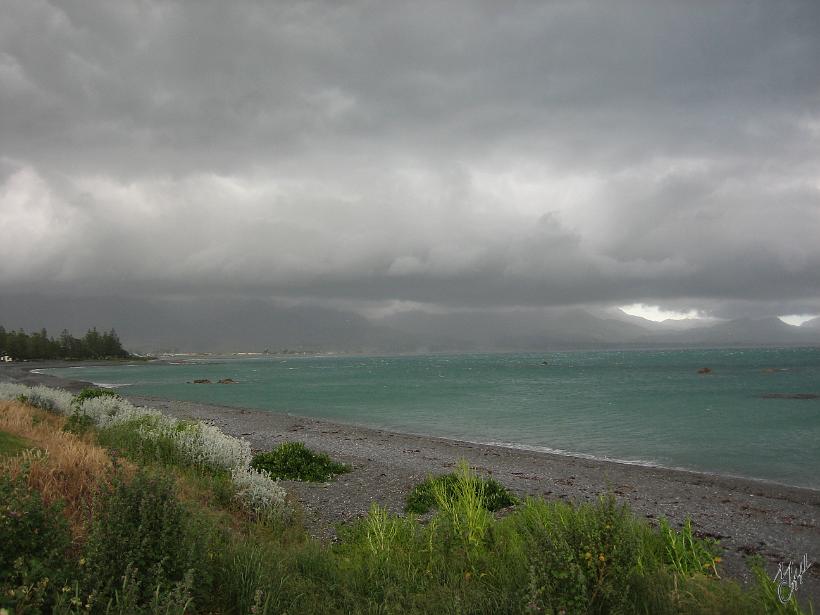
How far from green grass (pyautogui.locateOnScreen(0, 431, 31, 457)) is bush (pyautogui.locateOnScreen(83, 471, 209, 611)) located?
3776mm

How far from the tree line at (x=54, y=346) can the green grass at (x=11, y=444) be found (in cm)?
17769

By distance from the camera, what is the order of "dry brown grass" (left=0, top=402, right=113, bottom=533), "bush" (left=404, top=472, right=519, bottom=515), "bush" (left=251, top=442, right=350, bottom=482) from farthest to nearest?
"bush" (left=251, top=442, right=350, bottom=482)
"bush" (left=404, top=472, right=519, bottom=515)
"dry brown grass" (left=0, top=402, right=113, bottom=533)

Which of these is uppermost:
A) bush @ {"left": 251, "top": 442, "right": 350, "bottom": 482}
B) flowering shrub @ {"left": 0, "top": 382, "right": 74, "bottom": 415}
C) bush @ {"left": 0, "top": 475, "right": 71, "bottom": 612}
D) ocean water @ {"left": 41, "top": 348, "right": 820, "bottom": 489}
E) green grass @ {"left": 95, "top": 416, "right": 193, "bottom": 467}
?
bush @ {"left": 0, "top": 475, "right": 71, "bottom": 612}

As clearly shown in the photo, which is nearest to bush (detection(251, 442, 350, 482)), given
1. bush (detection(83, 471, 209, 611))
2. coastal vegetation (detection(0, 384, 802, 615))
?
coastal vegetation (detection(0, 384, 802, 615))

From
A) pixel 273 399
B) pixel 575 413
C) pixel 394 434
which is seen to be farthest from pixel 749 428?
pixel 273 399

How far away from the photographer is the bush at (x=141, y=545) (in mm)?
4965

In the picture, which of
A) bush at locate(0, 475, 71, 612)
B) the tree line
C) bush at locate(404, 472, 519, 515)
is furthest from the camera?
the tree line

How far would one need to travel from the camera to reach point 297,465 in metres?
16.0

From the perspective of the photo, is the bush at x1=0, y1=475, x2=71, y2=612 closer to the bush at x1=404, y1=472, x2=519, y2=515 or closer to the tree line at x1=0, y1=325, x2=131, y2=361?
the bush at x1=404, y1=472, x2=519, y2=515

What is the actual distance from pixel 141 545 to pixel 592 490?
1404cm

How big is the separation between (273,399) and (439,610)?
54883mm

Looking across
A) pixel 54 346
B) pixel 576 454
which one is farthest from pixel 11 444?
pixel 54 346

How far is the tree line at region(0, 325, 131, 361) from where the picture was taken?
156625mm

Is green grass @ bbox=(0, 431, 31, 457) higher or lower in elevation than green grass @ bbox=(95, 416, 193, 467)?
higher
